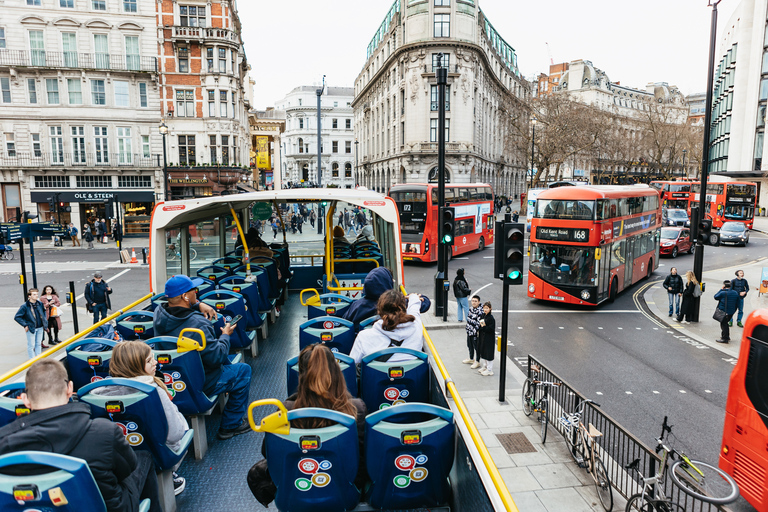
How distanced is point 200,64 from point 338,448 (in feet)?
142

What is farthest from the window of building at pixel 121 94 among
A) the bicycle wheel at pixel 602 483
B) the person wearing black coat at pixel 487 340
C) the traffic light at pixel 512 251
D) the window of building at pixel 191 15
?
the bicycle wheel at pixel 602 483

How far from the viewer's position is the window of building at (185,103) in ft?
134

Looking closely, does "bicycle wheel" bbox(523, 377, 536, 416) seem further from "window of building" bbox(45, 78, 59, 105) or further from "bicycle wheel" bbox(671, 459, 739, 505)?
"window of building" bbox(45, 78, 59, 105)

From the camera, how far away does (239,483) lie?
16.0 feet

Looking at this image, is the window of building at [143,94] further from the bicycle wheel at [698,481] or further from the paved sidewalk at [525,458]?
the bicycle wheel at [698,481]

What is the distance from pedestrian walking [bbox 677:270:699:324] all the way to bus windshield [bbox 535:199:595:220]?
11.4 ft

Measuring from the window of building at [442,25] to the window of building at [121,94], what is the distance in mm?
31999

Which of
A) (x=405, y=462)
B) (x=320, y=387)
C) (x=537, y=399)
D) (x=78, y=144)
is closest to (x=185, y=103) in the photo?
(x=78, y=144)

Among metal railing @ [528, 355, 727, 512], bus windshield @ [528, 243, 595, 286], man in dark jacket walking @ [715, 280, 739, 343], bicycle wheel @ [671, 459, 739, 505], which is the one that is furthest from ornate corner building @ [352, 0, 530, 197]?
bicycle wheel @ [671, 459, 739, 505]

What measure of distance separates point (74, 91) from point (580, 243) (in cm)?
3883

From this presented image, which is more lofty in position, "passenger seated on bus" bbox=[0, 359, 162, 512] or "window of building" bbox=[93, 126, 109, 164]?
"window of building" bbox=[93, 126, 109, 164]

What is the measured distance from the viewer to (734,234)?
35.6 meters

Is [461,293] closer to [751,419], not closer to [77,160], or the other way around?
[751,419]

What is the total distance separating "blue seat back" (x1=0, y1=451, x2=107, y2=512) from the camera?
2641 millimetres
